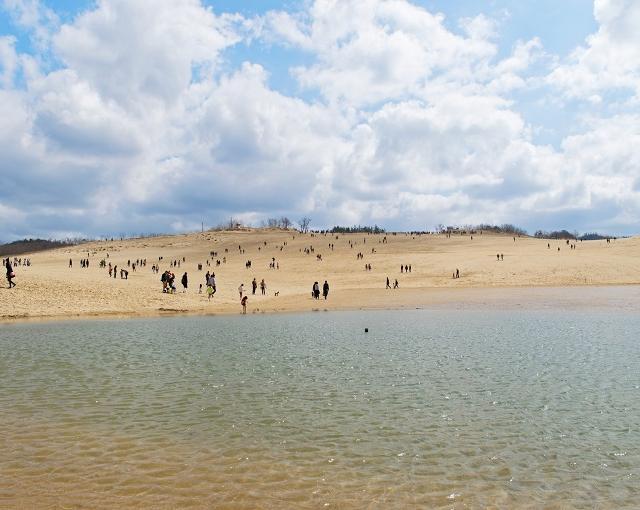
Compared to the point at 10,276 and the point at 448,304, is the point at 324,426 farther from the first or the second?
the point at 10,276

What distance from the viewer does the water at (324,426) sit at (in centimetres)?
755

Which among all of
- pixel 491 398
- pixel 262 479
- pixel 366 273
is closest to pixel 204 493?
pixel 262 479

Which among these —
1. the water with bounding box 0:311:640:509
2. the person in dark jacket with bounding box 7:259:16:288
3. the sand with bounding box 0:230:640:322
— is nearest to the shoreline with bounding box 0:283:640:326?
the sand with bounding box 0:230:640:322

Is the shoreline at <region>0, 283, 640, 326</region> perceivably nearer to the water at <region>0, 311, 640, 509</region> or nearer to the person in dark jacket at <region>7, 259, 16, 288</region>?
the person in dark jacket at <region>7, 259, 16, 288</region>

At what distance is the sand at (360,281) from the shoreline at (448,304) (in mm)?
92

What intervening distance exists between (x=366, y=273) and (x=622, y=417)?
70202 mm

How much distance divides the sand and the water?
2102cm

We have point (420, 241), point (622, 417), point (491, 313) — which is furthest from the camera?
point (420, 241)

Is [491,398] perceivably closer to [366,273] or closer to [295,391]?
[295,391]

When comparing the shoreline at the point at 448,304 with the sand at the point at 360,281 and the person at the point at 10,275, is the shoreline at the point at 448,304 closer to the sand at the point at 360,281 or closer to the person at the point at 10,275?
the sand at the point at 360,281

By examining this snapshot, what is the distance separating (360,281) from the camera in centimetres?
7344

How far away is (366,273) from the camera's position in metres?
81.3

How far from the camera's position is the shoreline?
38.1 metres

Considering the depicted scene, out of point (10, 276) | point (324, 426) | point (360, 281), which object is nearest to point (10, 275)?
point (10, 276)
